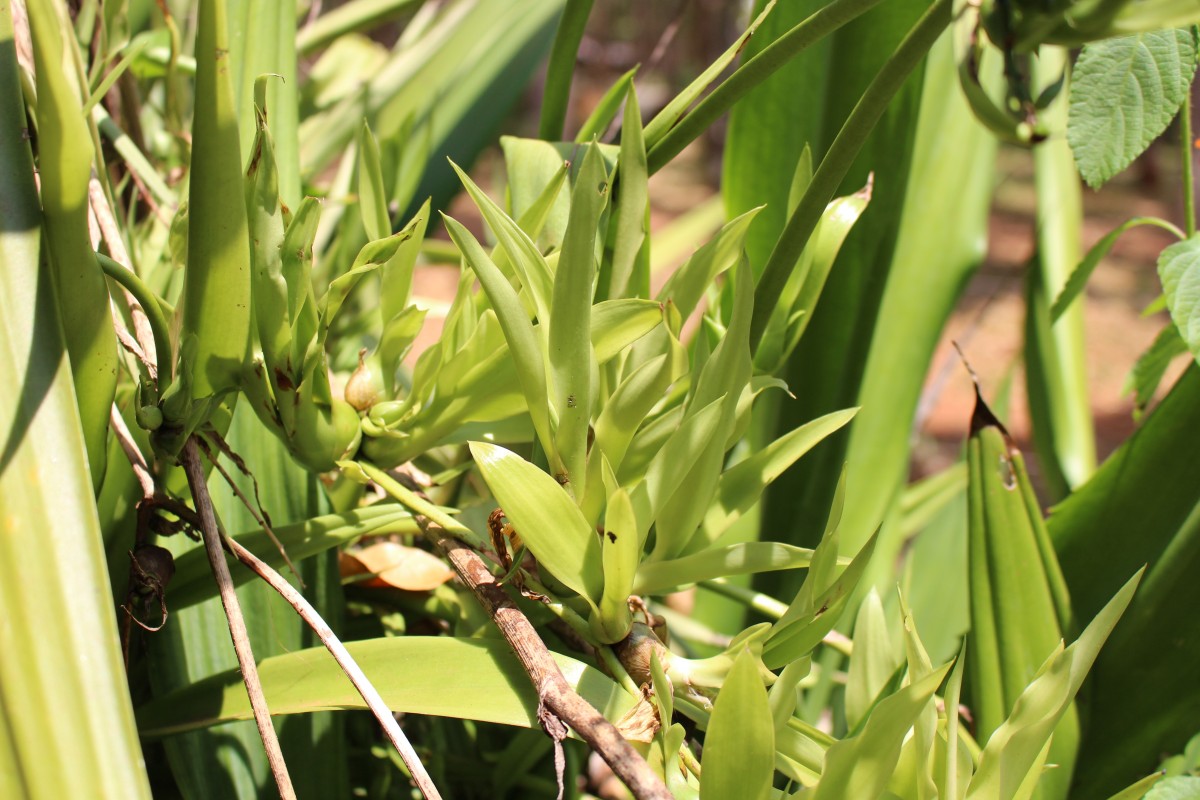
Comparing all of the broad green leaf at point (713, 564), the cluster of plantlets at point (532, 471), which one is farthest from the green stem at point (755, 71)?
the broad green leaf at point (713, 564)

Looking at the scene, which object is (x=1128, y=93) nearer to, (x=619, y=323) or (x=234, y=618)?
(x=619, y=323)

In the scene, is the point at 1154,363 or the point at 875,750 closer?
the point at 875,750

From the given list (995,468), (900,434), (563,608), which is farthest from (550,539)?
(900,434)

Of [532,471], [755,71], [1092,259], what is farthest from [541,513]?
[1092,259]

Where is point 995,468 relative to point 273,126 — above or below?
below

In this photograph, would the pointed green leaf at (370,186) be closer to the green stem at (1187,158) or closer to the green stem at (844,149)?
the green stem at (844,149)

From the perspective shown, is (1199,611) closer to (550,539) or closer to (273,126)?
(550,539)

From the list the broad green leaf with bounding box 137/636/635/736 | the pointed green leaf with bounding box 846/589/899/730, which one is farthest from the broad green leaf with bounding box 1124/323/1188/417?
the broad green leaf with bounding box 137/636/635/736
